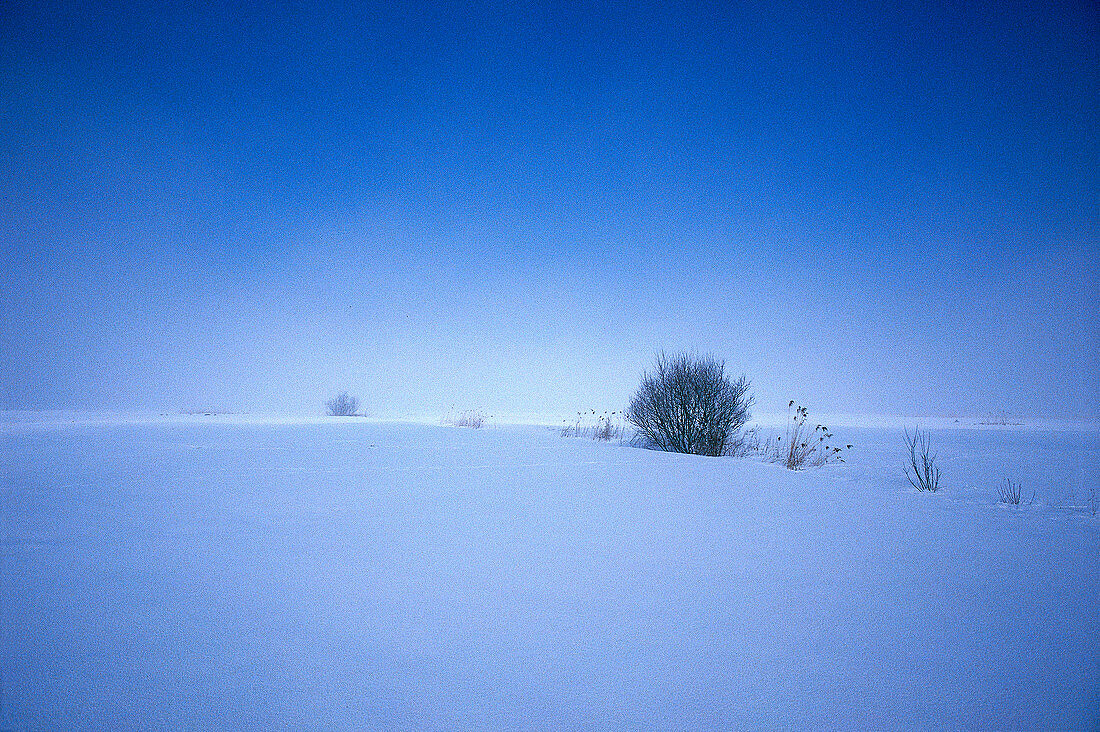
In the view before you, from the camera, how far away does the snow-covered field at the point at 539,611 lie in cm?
117

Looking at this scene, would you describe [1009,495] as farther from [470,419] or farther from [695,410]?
[470,419]

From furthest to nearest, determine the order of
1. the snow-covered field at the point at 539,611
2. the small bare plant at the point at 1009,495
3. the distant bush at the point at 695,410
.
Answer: the distant bush at the point at 695,410
the small bare plant at the point at 1009,495
the snow-covered field at the point at 539,611

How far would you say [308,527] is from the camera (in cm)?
270

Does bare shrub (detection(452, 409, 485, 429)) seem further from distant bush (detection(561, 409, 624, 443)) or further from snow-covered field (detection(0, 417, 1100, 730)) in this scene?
snow-covered field (detection(0, 417, 1100, 730))

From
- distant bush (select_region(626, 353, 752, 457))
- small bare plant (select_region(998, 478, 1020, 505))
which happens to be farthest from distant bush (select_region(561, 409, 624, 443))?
small bare plant (select_region(998, 478, 1020, 505))

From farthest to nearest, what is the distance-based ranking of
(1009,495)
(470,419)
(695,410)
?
(470,419)
(695,410)
(1009,495)

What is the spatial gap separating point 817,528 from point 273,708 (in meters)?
3.12

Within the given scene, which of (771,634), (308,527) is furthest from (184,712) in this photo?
(771,634)

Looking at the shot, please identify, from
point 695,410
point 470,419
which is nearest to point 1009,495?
point 695,410

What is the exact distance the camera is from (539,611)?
1.70m

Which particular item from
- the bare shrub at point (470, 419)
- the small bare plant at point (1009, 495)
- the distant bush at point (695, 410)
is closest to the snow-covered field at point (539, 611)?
the small bare plant at point (1009, 495)

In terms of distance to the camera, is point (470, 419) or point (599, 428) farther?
point (470, 419)

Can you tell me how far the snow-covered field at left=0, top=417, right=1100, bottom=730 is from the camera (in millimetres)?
1166

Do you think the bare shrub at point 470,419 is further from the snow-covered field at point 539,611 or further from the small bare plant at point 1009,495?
the small bare plant at point 1009,495
